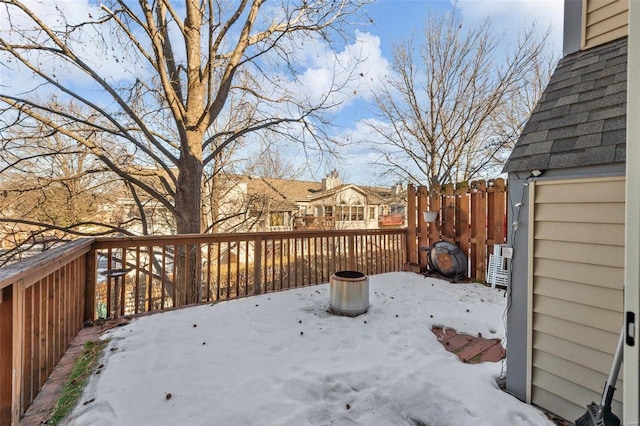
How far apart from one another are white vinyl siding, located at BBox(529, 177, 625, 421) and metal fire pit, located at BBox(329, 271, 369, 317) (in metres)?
1.88

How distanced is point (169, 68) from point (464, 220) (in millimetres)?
6384

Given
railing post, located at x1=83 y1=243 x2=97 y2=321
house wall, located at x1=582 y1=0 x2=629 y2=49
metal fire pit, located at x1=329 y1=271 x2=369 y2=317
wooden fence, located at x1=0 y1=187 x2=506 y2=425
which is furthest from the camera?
metal fire pit, located at x1=329 y1=271 x2=369 y2=317

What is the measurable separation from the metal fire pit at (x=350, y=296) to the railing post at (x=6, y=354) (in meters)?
2.82

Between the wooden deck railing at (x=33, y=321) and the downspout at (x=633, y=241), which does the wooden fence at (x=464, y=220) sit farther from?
the wooden deck railing at (x=33, y=321)

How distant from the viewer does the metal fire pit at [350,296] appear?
141 inches

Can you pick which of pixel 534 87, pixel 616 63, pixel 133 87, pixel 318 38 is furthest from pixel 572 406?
pixel 534 87

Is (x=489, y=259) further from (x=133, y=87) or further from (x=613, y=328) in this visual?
(x=133, y=87)

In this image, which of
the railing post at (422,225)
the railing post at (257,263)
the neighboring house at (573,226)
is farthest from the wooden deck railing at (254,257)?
the neighboring house at (573,226)

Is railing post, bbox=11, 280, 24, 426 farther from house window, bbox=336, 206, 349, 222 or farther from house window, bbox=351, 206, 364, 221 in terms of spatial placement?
house window, bbox=351, 206, 364, 221

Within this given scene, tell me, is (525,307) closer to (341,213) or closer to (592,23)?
(592,23)

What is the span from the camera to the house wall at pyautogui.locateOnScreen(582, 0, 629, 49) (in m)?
2.01

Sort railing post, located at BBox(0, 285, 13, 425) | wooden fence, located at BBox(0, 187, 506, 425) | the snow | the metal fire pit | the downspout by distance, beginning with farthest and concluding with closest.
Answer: the metal fire pit → the snow → wooden fence, located at BBox(0, 187, 506, 425) → railing post, located at BBox(0, 285, 13, 425) → the downspout

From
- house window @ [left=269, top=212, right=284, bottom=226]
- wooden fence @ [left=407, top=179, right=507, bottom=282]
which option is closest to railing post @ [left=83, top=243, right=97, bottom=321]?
wooden fence @ [left=407, top=179, right=507, bottom=282]

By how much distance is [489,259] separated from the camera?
5.11m
